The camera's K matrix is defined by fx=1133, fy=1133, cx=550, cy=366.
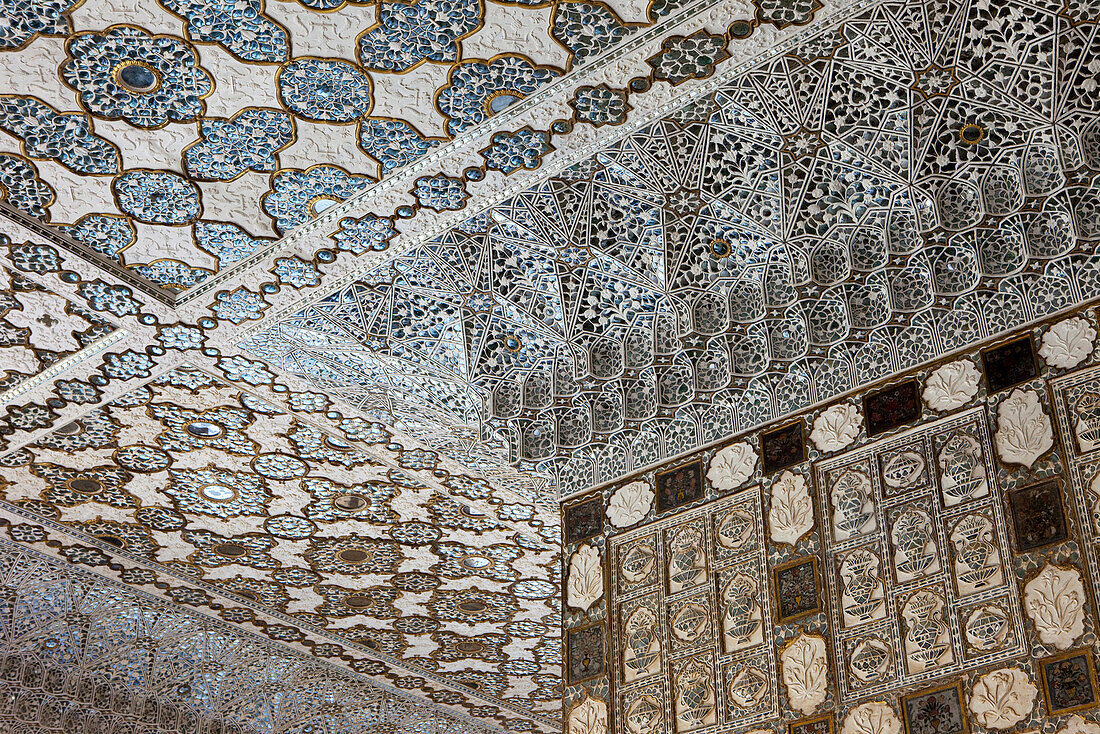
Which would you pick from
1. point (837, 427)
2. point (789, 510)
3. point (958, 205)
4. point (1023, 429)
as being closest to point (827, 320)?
point (837, 427)

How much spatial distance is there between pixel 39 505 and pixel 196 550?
101cm

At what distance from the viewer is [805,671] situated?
4.63 metres

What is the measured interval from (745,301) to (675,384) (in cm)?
62

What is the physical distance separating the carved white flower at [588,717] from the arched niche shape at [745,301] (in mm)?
1912

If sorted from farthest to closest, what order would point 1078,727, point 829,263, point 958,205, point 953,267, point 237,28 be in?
point 829,263 < point 953,267 < point 958,205 < point 237,28 < point 1078,727

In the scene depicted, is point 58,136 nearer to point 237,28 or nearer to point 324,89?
point 237,28

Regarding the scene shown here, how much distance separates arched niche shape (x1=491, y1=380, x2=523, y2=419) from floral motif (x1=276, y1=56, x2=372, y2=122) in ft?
6.26

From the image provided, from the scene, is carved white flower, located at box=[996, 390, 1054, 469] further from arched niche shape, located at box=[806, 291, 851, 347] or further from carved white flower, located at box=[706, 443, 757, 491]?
carved white flower, located at box=[706, 443, 757, 491]

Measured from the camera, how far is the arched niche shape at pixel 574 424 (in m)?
5.86

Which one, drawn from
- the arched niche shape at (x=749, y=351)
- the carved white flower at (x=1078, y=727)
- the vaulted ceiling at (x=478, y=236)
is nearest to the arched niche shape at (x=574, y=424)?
the vaulted ceiling at (x=478, y=236)

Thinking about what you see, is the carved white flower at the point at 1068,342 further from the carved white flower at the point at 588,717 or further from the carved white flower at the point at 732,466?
the carved white flower at the point at 588,717

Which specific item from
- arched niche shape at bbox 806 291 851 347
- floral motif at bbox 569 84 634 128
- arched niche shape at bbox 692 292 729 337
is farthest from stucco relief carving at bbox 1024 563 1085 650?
floral motif at bbox 569 84 634 128

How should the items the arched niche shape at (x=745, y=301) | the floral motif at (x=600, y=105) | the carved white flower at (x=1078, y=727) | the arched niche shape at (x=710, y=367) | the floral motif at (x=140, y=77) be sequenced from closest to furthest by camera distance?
1. the carved white flower at (x=1078, y=727)
2. the floral motif at (x=140, y=77)
3. the floral motif at (x=600, y=105)
4. the arched niche shape at (x=745, y=301)
5. the arched niche shape at (x=710, y=367)

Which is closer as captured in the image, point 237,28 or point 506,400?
point 237,28
